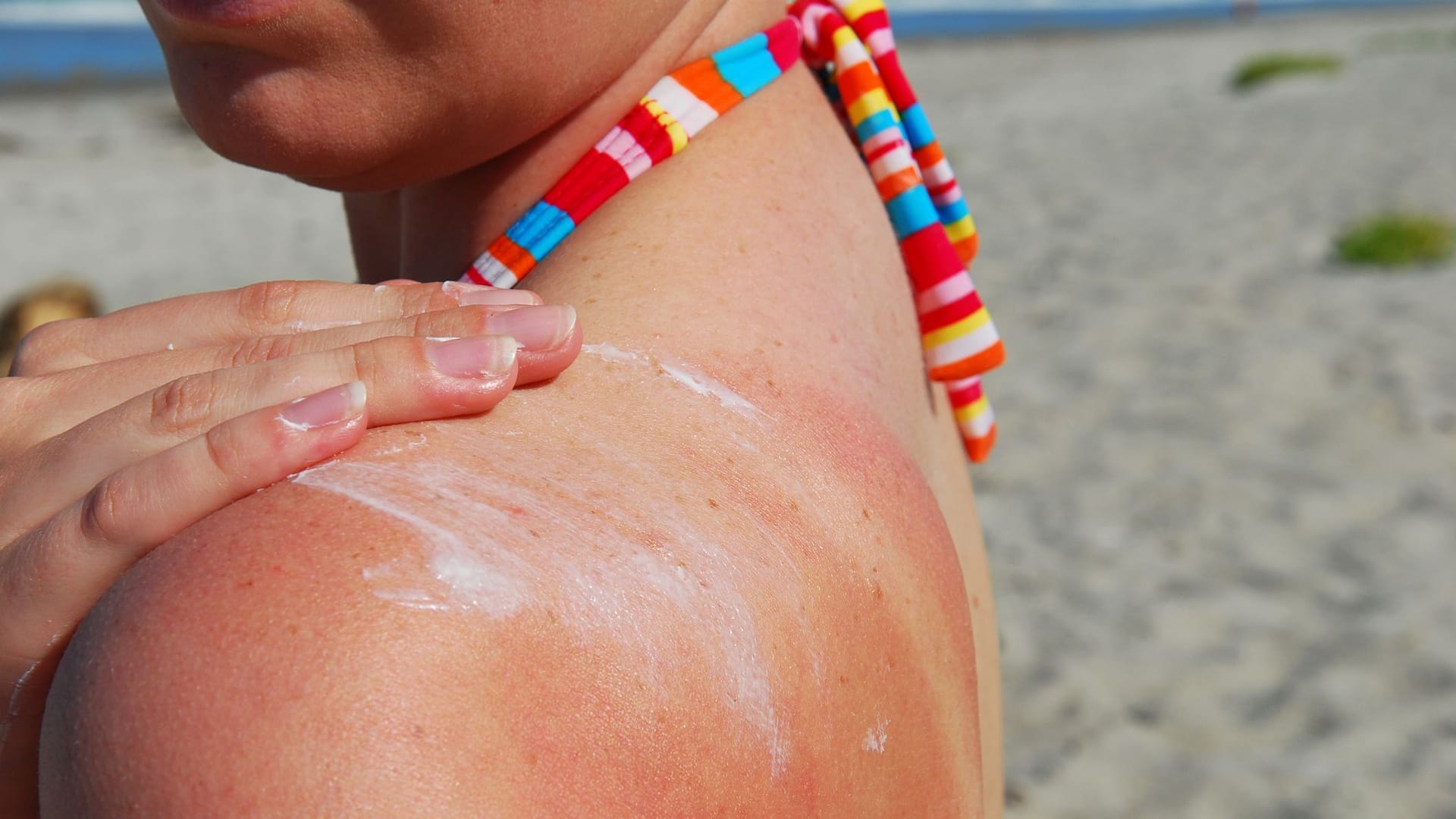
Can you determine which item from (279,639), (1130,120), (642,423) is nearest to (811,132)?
(642,423)

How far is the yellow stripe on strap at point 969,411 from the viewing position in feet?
5.46

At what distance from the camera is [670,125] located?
3.98 feet

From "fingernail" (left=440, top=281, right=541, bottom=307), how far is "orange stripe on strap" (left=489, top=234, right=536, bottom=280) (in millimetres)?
206

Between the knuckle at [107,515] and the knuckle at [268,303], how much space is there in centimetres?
26

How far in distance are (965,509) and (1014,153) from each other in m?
11.5

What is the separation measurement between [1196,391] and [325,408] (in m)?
5.99

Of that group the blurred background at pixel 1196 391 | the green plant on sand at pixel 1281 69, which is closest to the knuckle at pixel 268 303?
the blurred background at pixel 1196 391

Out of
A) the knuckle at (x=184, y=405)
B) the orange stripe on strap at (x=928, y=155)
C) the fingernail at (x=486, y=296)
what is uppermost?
the knuckle at (x=184, y=405)

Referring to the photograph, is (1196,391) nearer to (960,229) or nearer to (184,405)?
(960,229)

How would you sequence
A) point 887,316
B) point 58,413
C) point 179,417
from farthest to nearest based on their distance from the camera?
point 887,316 < point 58,413 < point 179,417

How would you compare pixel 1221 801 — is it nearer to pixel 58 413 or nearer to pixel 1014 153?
pixel 58 413

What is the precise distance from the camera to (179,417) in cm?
87

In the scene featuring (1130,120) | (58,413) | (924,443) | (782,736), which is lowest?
(1130,120)

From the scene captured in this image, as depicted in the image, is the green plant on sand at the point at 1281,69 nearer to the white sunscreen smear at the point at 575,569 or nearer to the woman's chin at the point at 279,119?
the woman's chin at the point at 279,119
